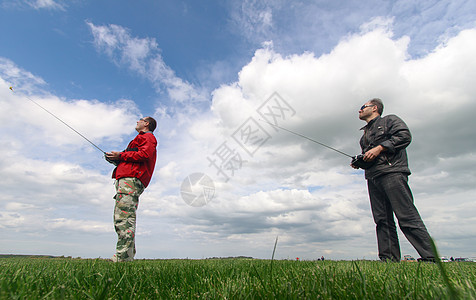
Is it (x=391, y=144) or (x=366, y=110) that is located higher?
(x=366, y=110)

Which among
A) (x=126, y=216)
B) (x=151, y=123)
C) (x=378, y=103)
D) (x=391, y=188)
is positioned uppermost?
(x=378, y=103)

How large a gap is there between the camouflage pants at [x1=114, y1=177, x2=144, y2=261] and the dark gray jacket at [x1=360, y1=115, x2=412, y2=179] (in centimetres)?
424

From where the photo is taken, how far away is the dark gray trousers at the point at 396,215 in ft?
13.5

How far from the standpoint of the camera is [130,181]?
5203 millimetres

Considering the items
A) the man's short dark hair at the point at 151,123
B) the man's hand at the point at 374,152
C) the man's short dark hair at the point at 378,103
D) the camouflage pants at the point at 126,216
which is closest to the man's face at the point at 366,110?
the man's short dark hair at the point at 378,103

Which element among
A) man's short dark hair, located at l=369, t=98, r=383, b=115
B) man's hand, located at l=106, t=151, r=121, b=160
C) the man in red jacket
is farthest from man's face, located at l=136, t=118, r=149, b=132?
man's short dark hair, located at l=369, t=98, r=383, b=115

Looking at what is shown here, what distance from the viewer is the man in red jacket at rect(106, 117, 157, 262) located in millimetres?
4926

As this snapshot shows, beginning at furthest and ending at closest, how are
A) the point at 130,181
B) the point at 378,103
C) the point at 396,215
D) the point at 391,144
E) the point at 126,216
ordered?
the point at 378,103 → the point at 130,181 → the point at 126,216 → the point at 391,144 → the point at 396,215

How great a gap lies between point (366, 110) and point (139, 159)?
172 inches

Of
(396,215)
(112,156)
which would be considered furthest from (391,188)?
(112,156)

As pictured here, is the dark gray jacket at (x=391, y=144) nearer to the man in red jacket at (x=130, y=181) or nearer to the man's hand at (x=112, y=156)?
the man in red jacket at (x=130, y=181)

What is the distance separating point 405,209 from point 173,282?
3723mm

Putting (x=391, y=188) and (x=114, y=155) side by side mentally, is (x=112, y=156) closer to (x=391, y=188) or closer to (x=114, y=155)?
(x=114, y=155)

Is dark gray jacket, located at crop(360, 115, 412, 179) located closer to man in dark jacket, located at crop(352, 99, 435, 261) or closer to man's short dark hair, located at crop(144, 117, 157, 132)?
man in dark jacket, located at crop(352, 99, 435, 261)
